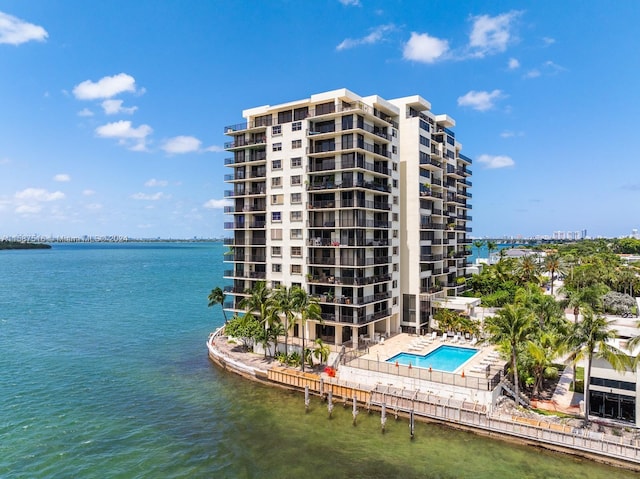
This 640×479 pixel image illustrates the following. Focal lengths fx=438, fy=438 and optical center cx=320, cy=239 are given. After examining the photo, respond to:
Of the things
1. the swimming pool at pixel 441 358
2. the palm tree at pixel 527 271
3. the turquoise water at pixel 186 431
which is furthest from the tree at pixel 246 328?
the palm tree at pixel 527 271

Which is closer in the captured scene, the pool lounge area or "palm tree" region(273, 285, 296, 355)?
the pool lounge area

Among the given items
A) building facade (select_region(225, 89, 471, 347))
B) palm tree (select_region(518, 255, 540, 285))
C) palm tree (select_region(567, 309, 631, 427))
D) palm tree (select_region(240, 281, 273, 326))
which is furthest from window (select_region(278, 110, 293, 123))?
palm tree (select_region(518, 255, 540, 285))

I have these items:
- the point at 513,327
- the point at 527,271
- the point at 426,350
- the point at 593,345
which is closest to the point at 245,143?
the point at 426,350

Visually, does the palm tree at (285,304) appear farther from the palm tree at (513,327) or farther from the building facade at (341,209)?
the palm tree at (513,327)

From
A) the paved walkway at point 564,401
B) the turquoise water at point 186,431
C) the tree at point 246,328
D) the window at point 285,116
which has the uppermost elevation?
the window at point 285,116

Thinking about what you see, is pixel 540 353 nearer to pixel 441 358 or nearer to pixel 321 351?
pixel 441 358

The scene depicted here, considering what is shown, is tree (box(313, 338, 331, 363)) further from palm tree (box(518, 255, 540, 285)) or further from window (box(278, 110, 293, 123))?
palm tree (box(518, 255, 540, 285))
